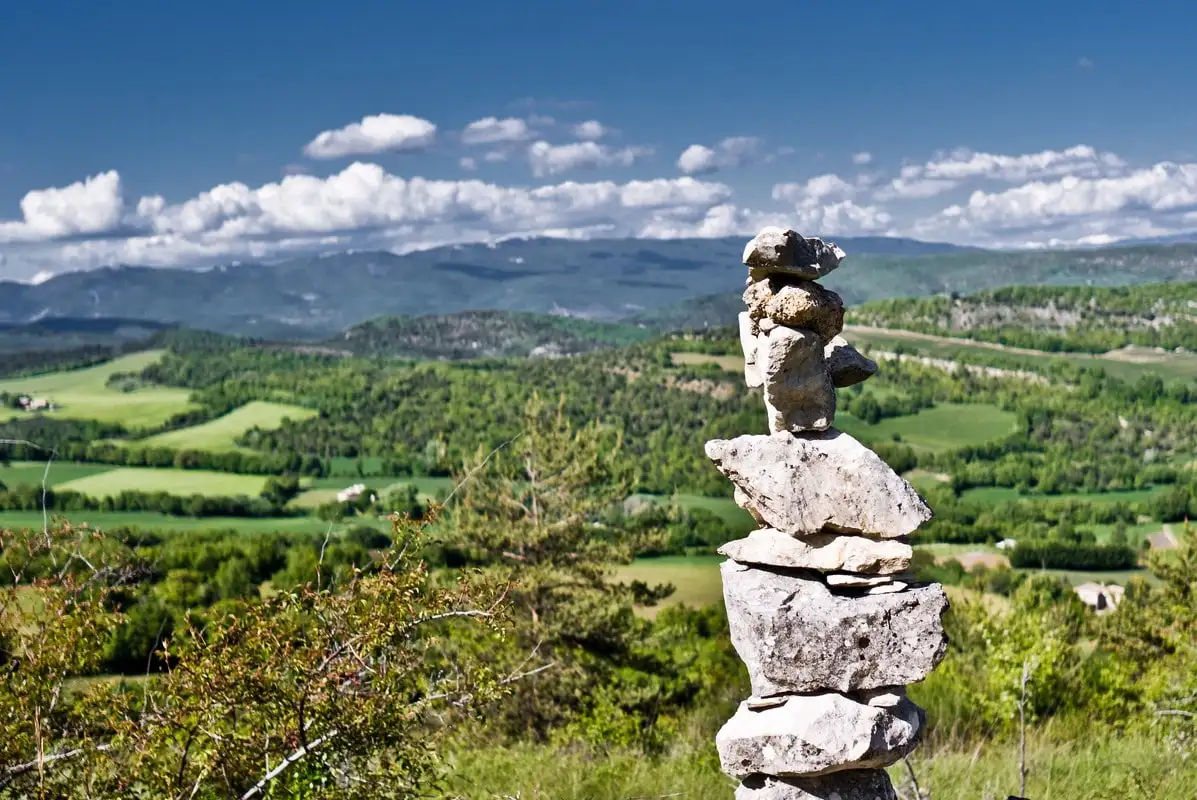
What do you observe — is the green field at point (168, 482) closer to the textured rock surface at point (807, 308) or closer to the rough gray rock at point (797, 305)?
the rough gray rock at point (797, 305)

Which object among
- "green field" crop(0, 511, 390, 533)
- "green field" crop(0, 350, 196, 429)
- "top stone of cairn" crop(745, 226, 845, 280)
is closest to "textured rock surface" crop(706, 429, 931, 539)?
"top stone of cairn" crop(745, 226, 845, 280)

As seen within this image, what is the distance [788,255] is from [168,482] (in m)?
115

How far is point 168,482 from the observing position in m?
110

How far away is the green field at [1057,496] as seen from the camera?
106375 millimetres

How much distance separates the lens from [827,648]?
259 inches

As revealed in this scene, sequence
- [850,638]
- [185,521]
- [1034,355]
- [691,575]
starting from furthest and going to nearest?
[1034,355] < [185,521] < [691,575] < [850,638]

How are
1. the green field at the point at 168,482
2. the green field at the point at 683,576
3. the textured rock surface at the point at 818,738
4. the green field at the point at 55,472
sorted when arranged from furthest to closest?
the green field at the point at 55,472 < the green field at the point at 168,482 < the green field at the point at 683,576 < the textured rock surface at the point at 818,738

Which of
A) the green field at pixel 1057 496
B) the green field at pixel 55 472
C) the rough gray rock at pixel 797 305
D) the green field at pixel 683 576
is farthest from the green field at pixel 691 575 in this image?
the green field at pixel 55 472

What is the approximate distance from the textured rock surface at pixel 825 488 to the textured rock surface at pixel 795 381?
0.17 metres

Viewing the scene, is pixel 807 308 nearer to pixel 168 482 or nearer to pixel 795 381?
pixel 795 381

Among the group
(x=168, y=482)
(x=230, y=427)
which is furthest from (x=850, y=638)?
(x=230, y=427)

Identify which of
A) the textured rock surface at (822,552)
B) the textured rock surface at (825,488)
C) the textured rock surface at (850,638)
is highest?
the textured rock surface at (825,488)

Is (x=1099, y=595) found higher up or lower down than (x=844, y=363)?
lower down

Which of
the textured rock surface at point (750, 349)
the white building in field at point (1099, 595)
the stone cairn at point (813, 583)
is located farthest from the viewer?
the white building in field at point (1099, 595)
